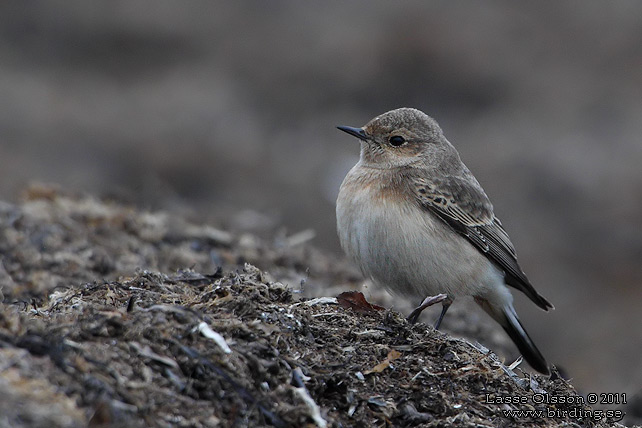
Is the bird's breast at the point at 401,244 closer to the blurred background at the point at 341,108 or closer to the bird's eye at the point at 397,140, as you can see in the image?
the bird's eye at the point at 397,140

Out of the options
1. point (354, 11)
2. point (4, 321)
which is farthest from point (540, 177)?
point (4, 321)

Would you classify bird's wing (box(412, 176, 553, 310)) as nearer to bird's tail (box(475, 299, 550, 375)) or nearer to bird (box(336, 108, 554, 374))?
bird (box(336, 108, 554, 374))

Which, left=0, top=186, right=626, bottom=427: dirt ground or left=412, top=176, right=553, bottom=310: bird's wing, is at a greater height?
left=412, top=176, right=553, bottom=310: bird's wing

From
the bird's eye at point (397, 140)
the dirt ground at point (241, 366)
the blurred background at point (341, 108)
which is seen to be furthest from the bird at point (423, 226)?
the blurred background at point (341, 108)

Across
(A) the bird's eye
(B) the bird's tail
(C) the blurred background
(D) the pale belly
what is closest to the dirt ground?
(D) the pale belly

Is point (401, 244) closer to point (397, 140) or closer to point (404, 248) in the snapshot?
point (404, 248)

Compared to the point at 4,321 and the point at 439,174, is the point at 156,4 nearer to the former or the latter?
the point at 439,174

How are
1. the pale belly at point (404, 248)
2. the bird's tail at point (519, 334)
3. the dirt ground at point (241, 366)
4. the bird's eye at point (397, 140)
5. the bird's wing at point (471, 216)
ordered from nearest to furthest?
1. the dirt ground at point (241, 366)
2. the pale belly at point (404, 248)
3. the bird's wing at point (471, 216)
4. the bird's tail at point (519, 334)
5. the bird's eye at point (397, 140)
